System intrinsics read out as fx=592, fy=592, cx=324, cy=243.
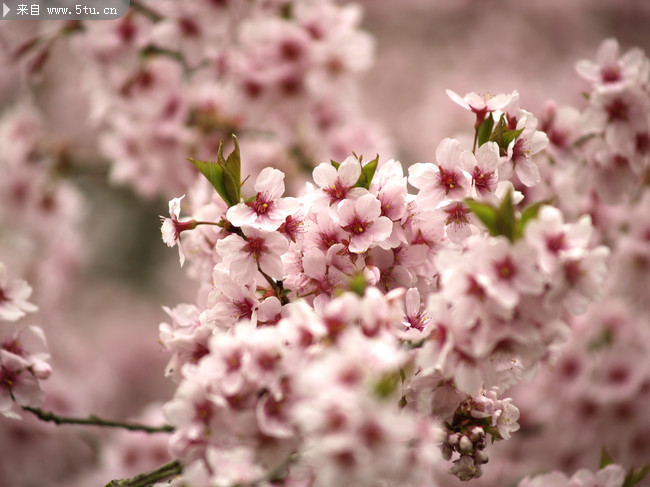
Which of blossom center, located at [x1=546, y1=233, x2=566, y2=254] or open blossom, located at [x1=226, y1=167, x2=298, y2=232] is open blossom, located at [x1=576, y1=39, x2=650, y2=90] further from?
open blossom, located at [x1=226, y1=167, x2=298, y2=232]

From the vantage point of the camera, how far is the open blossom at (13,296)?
1.16 meters

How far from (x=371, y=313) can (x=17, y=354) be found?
0.78 metres

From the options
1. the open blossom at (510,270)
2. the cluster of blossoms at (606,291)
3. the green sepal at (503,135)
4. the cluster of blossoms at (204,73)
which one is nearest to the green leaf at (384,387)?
the open blossom at (510,270)

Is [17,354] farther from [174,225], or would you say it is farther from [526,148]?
[526,148]

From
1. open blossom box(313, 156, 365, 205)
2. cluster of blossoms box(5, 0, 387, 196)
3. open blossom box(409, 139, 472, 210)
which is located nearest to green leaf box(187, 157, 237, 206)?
open blossom box(313, 156, 365, 205)

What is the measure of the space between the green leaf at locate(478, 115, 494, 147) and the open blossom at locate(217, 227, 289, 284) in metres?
0.40

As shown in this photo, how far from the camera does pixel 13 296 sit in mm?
1180

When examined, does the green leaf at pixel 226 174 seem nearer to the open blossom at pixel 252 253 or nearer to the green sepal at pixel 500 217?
the open blossom at pixel 252 253

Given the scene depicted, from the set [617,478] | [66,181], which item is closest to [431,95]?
[66,181]

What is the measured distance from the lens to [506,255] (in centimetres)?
81

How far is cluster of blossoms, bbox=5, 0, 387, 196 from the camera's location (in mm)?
1895

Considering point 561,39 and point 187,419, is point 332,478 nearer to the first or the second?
point 187,419

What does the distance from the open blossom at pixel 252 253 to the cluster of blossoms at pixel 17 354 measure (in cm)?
46

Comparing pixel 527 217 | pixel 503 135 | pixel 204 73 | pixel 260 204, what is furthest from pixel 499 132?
pixel 204 73
